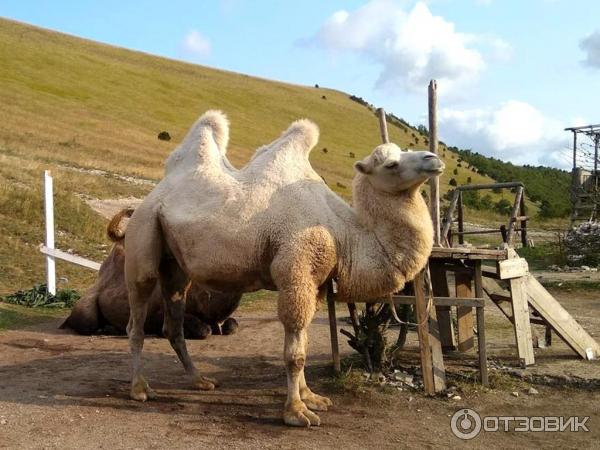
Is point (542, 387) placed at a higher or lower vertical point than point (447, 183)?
lower

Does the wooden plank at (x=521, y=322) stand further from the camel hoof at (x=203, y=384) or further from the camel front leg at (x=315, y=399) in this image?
the camel hoof at (x=203, y=384)

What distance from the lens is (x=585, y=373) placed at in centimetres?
771

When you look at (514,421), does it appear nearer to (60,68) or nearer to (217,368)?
(217,368)

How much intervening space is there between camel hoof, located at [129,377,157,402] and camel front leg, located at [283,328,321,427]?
4.94ft

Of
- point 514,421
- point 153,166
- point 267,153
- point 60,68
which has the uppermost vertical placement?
point 60,68

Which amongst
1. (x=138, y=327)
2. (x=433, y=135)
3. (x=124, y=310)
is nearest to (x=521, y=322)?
(x=433, y=135)

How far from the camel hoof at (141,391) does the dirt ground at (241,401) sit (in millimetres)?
95

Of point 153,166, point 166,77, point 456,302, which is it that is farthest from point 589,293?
point 166,77

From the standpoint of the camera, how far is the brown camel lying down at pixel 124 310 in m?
9.95

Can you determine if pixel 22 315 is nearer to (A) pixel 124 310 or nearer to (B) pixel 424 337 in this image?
(A) pixel 124 310

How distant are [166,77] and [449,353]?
243ft

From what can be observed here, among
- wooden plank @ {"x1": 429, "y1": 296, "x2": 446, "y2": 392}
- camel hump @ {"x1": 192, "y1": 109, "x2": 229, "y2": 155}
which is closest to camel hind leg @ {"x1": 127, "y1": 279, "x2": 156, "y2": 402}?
camel hump @ {"x1": 192, "y1": 109, "x2": 229, "y2": 155}

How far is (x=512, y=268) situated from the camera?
7934 millimetres

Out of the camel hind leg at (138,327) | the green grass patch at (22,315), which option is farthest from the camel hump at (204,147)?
the green grass patch at (22,315)
